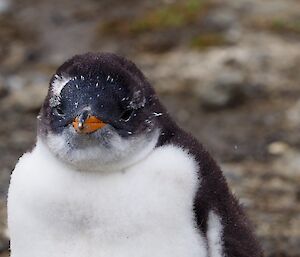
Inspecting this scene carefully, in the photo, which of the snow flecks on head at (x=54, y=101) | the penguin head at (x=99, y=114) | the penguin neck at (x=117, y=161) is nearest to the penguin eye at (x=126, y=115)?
the penguin head at (x=99, y=114)

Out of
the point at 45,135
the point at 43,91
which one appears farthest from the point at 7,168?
the point at 45,135

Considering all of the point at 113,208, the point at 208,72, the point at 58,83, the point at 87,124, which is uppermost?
the point at 208,72

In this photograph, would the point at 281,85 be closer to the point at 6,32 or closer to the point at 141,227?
the point at 6,32

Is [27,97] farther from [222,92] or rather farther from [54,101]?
[54,101]

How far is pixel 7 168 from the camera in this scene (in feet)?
18.5

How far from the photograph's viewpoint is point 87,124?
9.39 feet

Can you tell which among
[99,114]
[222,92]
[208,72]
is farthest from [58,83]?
[208,72]

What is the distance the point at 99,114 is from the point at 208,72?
409 centimetres

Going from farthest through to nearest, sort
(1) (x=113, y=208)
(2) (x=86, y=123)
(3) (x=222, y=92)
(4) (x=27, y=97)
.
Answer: (4) (x=27, y=97) < (3) (x=222, y=92) < (1) (x=113, y=208) < (2) (x=86, y=123)

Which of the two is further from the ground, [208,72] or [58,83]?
[208,72]

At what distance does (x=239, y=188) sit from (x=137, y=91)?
2500 mm

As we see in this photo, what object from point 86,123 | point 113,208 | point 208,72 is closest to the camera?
point 86,123

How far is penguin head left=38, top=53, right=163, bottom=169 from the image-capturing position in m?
2.91

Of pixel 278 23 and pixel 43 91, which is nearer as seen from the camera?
pixel 43 91
